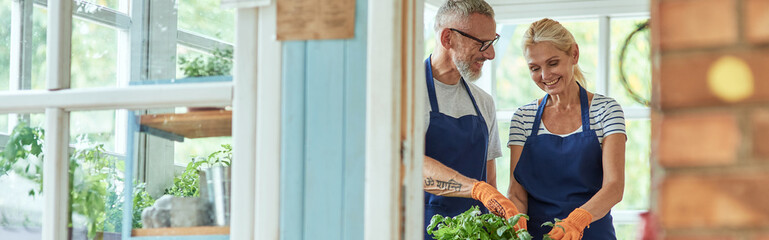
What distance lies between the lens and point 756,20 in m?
0.90

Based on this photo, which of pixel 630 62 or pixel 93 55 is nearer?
pixel 93 55

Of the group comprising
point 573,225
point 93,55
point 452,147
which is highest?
point 93,55

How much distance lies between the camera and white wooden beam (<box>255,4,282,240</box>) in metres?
1.67

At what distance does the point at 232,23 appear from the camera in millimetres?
1755

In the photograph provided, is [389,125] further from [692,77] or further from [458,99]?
[458,99]

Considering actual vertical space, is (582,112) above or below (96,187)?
above

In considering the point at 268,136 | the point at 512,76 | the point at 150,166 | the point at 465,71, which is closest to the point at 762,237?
the point at 268,136

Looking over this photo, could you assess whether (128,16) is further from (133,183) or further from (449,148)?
(449,148)

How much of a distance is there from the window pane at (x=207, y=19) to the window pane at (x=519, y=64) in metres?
2.69

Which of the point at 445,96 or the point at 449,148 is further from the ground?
the point at 445,96

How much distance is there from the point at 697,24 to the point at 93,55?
1.43 metres

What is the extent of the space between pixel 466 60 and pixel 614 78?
5.00 feet

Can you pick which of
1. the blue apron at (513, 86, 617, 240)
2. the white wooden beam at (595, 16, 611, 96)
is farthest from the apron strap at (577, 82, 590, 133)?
the white wooden beam at (595, 16, 611, 96)

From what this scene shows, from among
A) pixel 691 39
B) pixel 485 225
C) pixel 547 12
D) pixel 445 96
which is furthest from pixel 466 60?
pixel 691 39
